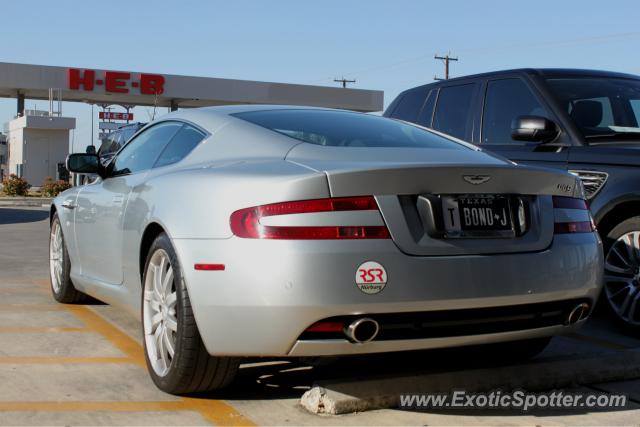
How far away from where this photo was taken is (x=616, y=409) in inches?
162

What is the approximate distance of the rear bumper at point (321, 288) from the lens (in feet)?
11.7

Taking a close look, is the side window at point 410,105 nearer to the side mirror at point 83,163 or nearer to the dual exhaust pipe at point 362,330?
the side mirror at point 83,163

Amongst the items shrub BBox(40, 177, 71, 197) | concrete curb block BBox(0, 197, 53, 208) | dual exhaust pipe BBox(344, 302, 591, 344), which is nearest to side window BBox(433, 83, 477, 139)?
dual exhaust pipe BBox(344, 302, 591, 344)

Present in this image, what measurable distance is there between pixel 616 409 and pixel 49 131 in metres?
44.3

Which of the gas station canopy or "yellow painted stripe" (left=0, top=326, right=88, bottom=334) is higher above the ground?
the gas station canopy

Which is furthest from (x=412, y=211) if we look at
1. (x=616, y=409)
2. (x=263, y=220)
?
(x=616, y=409)

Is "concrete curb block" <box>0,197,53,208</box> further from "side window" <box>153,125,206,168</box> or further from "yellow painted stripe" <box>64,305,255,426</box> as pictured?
"side window" <box>153,125,206,168</box>

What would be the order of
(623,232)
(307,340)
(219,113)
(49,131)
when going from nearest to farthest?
(307,340) → (219,113) → (623,232) → (49,131)

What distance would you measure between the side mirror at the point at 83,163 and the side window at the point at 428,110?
3.04m

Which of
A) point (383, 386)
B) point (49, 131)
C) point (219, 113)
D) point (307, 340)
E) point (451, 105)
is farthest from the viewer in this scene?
point (49, 131)

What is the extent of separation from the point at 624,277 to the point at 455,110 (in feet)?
7.45

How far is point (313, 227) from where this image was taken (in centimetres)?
361

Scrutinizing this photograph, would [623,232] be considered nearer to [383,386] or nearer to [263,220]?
[383,386]

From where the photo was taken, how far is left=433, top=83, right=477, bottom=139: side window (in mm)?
7258
